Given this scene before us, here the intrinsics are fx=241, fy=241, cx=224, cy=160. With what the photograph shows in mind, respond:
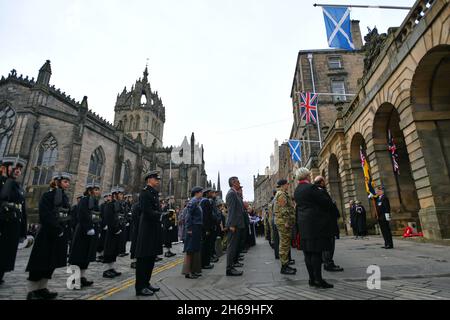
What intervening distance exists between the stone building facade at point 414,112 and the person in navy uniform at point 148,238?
8.20m

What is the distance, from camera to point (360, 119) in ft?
41.2

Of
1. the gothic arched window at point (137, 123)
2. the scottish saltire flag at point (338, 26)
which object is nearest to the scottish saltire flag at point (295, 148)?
the scottish saltire flag at point (338, 26)

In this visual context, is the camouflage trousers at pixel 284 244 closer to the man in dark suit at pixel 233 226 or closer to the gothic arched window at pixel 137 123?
the man in dark suit at pixel 233 226

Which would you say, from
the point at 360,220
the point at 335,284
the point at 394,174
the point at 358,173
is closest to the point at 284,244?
the point at 335,284

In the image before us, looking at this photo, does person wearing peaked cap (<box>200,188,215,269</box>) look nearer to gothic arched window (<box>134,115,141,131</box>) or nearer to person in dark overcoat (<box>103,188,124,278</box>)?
person in dark overcoat (<box>103,188,124,278</box>)

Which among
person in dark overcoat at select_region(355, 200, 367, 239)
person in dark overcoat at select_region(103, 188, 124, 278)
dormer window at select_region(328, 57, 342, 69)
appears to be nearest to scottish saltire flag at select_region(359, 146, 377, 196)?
person in dark overcoat at select_region(355, 200, 367, 239)

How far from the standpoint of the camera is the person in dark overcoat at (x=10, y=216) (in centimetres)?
467

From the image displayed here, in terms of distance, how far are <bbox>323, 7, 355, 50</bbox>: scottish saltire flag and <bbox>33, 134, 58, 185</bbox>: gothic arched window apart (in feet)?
91.3

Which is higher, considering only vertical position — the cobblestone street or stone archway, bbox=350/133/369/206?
stone archway, bbox=350/133/369/206

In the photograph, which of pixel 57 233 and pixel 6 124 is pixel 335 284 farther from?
pixel 6 124

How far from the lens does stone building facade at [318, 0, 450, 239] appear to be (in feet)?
24.1

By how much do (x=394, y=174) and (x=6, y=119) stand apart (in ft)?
116

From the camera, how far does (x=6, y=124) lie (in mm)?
25984
